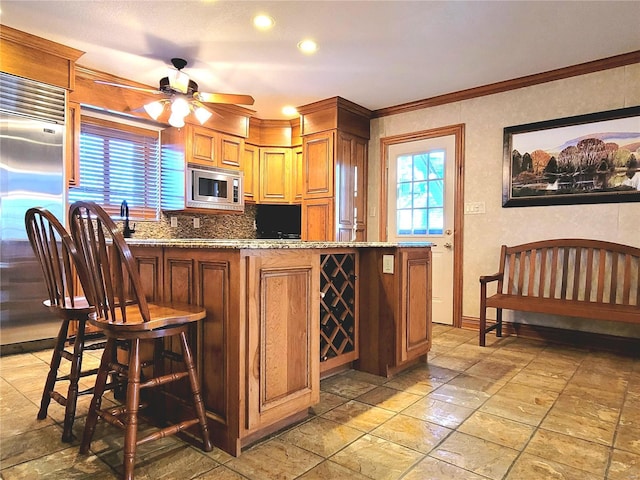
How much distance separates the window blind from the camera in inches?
151

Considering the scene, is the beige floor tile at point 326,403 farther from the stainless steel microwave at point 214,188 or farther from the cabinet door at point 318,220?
the stainless steel microwave at point 214,188

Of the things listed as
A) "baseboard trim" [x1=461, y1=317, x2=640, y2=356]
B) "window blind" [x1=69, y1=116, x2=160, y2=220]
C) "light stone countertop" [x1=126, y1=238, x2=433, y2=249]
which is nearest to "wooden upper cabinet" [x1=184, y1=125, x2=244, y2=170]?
"window blind" [x1=69, y1=116, x2=160, y2=220]

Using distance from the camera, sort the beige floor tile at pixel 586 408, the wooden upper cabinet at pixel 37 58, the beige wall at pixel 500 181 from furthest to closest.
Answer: the beige wall at pixel 500 181
the wooden upper cabinet at pixel 37 58
the beige floor tile at pixel 586 408

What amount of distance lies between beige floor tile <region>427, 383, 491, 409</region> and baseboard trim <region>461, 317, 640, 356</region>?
1672 millimetres

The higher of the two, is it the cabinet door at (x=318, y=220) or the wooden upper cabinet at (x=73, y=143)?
the wooden upper cabinet at (x=73, y=143)

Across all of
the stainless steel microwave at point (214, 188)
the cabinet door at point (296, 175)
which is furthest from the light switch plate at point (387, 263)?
the cabinet door at point (296, 175)

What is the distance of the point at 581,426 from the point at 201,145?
4017 millimetres

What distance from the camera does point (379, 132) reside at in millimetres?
4793

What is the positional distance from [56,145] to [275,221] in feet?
9.13

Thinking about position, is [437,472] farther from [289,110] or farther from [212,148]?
[289,110]

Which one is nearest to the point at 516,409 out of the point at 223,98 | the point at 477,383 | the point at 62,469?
the point at 477,383

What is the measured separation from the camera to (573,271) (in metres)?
3.47

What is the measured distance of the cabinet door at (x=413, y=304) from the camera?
253 cm

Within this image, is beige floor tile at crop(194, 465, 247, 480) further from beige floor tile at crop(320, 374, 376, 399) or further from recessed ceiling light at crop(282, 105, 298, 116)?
recessed ceiling light at crop(282, 105, 298, 116)
